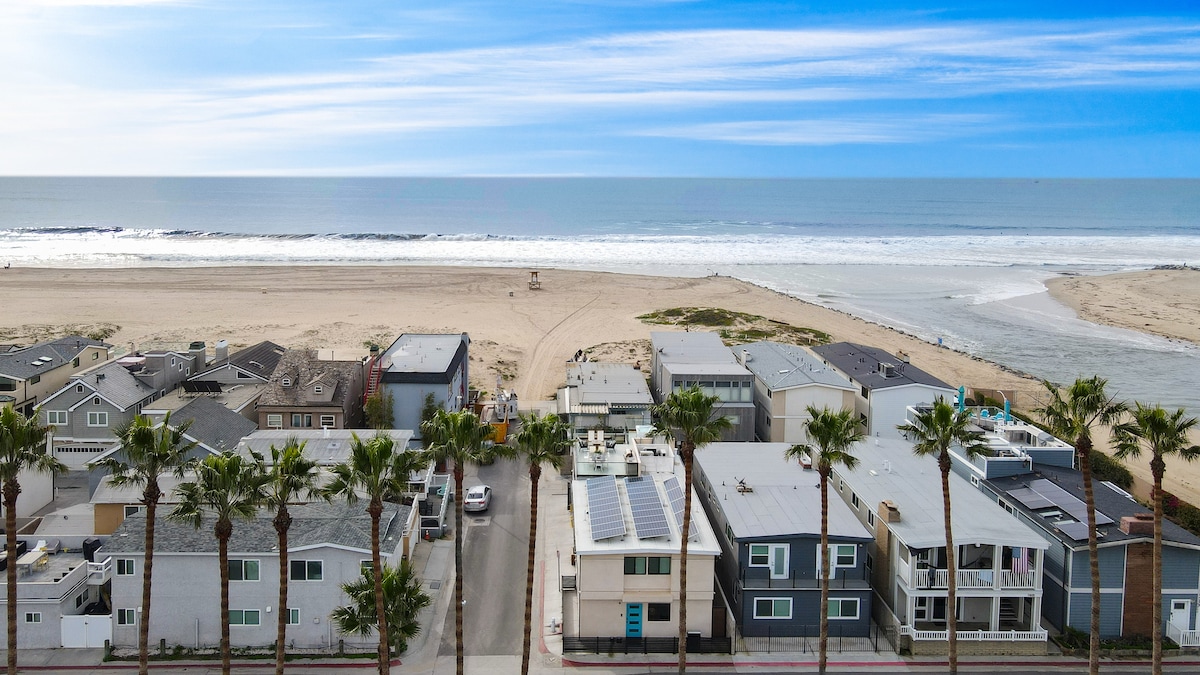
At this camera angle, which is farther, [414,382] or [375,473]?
[414,382]

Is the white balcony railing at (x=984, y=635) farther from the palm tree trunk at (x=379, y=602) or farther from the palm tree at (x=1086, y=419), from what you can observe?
the palm tree trunk at (x=379, y=602)

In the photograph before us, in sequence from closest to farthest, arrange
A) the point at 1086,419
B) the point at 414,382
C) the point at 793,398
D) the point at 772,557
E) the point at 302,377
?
1. the point at 1086,419
2. the point at 772,557
3. the point at 302,377
4. the point at 414,382
5. the point at 793,398

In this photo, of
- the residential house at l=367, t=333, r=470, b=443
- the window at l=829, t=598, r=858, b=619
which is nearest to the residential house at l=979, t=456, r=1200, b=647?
the window at l=829, t=598, r=858, b=619

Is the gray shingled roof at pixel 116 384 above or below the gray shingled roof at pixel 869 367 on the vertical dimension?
below

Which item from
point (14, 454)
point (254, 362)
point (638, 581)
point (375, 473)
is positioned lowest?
point (638, 581)

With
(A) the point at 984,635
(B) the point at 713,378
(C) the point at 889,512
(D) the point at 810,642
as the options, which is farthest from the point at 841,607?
(B) the point at 713,378

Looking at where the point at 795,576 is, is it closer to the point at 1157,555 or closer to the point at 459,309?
the point at 1157,555

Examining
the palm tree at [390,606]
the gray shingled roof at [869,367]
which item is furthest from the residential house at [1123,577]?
the palm tree at [390,606]
